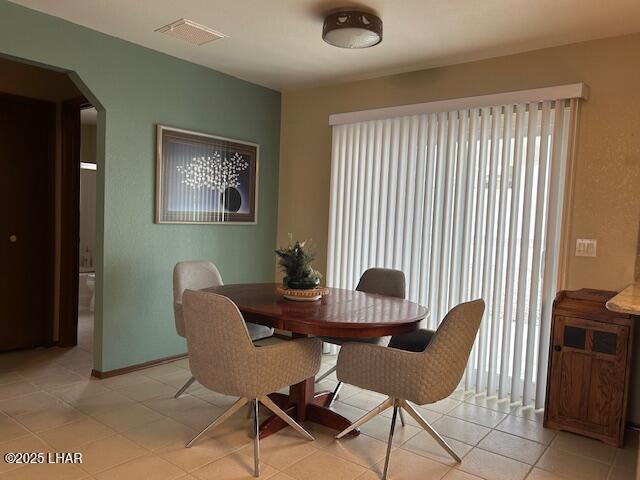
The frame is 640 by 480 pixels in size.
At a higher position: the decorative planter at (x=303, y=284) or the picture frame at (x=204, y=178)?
the picture frame at (x=204, y=178)

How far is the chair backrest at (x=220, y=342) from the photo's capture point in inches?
87.0

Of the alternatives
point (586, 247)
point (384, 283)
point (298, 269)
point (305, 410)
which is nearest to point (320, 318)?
point (298, 269)

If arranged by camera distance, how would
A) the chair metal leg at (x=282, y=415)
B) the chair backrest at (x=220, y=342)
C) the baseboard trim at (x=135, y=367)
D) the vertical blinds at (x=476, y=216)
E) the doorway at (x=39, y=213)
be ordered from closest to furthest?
1. the chair backrest at (x=220, y=342)
2. the chair metal leg at (x=282, y=415)
3. the vertical blinds at (x=476, y=216)
4. the baseboard trim at (x=135, y=367)
5. the doorway at (x=39, y=213)

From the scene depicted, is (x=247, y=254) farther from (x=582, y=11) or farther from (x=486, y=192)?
(x=582, y=11)

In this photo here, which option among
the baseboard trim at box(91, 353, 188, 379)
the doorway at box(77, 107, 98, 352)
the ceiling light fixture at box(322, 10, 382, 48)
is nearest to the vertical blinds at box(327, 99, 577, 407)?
the ceiling light fixture at box(322, 10, 382, 48)

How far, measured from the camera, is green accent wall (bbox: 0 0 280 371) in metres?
3.18

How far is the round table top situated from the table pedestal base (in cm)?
53

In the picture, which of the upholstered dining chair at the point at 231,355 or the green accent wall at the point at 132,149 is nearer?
the upholstered dining chair at the point at 231,355

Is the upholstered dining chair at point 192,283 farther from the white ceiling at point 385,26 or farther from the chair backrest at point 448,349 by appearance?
the white ceiling at point 385,26

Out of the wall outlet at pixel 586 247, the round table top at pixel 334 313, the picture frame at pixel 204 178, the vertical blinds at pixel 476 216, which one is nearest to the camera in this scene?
the round table top at pixel 334 313

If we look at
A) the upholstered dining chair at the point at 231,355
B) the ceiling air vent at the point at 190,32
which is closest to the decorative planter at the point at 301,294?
the upholstered dining chair at the point at 231,355

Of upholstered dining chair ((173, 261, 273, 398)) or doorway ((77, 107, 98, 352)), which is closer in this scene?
upholstered dining chair ((173, 261, 273, 398))

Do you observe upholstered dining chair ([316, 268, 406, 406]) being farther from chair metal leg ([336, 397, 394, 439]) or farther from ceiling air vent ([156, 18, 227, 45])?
ceiling air vent ([156, 18, 227, 45])

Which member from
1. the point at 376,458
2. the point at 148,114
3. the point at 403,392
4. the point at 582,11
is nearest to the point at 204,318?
the point at 403,392
